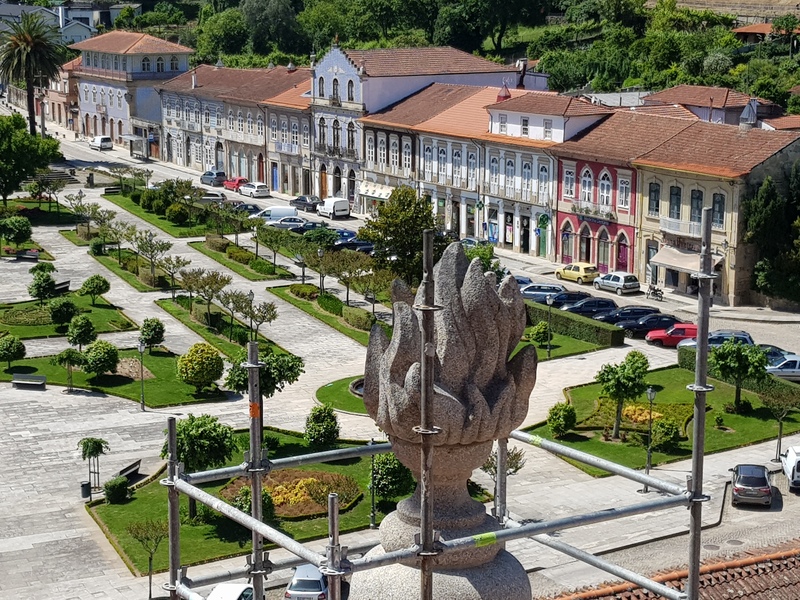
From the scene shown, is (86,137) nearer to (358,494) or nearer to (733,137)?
(733,137)

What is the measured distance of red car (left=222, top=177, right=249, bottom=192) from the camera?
98.5 meters

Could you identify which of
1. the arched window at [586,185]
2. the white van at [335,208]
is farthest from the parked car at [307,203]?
the arched window at [586,185]

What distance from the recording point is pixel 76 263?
7394cm

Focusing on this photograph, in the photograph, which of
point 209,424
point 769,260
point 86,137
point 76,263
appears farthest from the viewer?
point 86,137

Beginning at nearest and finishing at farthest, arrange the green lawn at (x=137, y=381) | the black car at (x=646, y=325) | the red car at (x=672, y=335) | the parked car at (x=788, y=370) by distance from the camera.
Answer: the green lawn at (x=137, y=381), the parked car at (x=788, y=370), the red car at (x=672, y=335), the black car at (x=646, y=325)

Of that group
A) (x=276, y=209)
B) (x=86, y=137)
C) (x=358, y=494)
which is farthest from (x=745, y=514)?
(x=86, y=137)

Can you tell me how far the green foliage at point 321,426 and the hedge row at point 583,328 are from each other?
51.4ft

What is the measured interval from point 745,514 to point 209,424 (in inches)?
568

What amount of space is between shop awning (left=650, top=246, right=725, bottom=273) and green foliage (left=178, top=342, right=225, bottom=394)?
2377 centimetres

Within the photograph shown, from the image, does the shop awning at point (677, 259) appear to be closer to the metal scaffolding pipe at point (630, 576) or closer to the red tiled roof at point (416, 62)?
the red tiled roof at point (416, 62)

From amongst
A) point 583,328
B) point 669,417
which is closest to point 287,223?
point 583,328

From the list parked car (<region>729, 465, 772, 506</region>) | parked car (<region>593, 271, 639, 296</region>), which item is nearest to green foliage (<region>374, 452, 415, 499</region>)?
parked car (<region>729, 465, 772, 506</region>)

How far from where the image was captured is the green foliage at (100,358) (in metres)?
50.2

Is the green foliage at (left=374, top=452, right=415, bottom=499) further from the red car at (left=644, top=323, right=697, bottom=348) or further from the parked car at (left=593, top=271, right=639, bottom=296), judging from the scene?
the parked car at (left=593, top=271, right=639, bottom=296)
